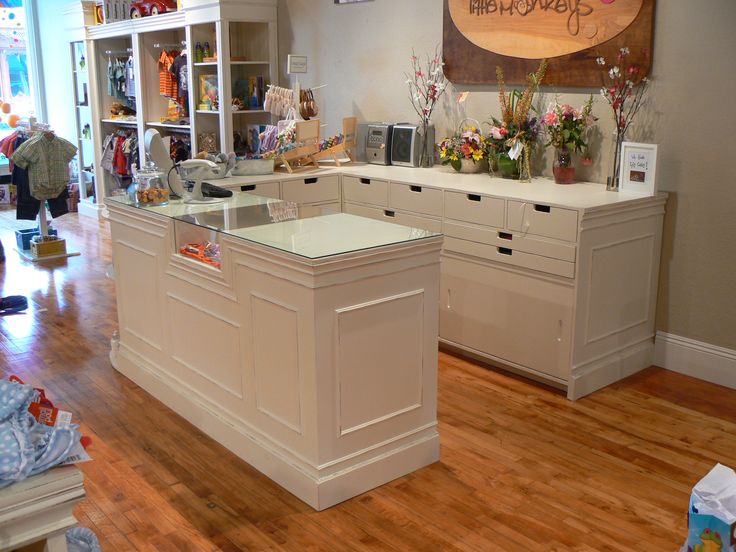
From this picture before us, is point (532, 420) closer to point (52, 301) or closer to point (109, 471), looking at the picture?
point (109, 471)

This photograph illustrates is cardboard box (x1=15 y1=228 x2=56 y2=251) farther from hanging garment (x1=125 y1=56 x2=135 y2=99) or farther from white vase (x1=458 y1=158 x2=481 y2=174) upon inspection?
white vase (x1=458 y1=158 x2=481 y2=174)

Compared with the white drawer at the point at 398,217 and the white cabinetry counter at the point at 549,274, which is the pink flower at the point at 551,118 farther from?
the white drawer at the point at 398,217

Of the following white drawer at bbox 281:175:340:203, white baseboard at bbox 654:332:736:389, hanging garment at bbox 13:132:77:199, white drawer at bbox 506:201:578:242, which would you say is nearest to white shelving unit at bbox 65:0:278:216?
hanging garment at bbox 13:132:77:199

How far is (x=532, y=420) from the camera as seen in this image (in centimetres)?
362

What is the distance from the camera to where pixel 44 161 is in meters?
6.50

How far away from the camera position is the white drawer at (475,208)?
401 cm

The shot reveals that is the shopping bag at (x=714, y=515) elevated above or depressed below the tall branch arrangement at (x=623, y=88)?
below

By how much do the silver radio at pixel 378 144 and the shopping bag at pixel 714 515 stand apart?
3821 mm

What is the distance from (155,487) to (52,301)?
294cm

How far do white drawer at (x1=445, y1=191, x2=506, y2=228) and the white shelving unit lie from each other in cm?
276

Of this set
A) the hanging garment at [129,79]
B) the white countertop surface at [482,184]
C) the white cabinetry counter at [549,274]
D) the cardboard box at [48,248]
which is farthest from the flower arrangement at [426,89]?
the hanging garment at [129,79]

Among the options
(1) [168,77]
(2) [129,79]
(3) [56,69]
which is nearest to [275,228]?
(1) [168,77]

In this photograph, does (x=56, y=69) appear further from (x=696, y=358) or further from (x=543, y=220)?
(x=696, y=358)

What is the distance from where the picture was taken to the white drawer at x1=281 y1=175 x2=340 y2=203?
16.1ft
